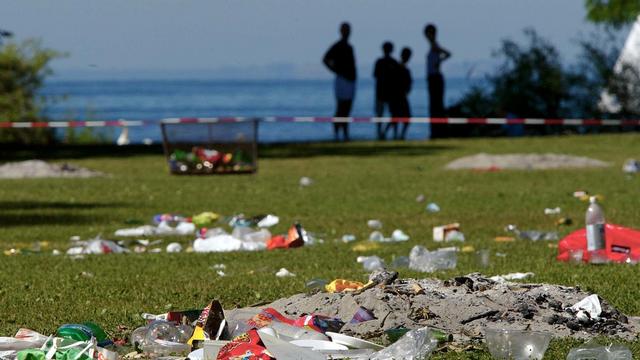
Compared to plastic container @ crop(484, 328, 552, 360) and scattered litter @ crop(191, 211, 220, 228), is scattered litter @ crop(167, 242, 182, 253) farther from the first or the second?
plastic container @ crop(484, 328, 552, 360)

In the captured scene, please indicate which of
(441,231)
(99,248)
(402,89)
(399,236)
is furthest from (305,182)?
(402,89)

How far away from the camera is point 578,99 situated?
36.1 metres

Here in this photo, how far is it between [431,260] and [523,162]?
12.1 m

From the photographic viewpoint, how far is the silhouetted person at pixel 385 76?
104 feet

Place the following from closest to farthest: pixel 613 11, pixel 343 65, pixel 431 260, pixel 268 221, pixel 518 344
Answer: pixel 518 344 → pixel 431 260 → pixel 268 221 → pixel 343 65 → pixel 613 11

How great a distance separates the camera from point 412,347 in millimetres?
7457

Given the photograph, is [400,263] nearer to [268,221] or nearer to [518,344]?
[268,221]

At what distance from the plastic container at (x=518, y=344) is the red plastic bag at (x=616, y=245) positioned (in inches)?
169

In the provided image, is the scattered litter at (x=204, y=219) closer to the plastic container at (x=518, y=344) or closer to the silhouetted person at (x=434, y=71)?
the plastic container at (x=518, y=344)

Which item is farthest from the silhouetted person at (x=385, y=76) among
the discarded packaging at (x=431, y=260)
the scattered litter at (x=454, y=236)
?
the discarded packaging at (x=431, y=260)

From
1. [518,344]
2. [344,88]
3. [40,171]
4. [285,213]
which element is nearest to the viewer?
[518,344]

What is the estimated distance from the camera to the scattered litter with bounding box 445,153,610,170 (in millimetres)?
23375

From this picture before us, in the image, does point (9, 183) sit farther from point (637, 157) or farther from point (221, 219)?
point (637, 157)

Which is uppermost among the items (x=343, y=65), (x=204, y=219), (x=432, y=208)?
(x=343, y=65)
